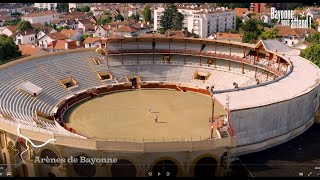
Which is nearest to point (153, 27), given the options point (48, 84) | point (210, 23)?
point (210, 23)

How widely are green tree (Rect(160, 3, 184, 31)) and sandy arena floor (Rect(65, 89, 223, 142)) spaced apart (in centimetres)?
7279

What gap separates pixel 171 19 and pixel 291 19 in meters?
37.4

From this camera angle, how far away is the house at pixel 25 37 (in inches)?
4072

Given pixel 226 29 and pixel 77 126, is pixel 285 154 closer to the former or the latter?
pixel 77 126

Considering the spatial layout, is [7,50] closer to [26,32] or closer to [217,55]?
[26,32]

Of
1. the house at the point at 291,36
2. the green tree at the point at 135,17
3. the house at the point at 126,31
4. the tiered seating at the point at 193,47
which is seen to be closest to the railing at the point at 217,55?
the tiered seating at the point at 193,47

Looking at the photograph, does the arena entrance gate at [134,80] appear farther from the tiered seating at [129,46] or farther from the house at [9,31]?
the house at [9,31]

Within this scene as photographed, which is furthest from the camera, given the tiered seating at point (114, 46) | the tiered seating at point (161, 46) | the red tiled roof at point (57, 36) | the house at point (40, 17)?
the house at point (40, 17)

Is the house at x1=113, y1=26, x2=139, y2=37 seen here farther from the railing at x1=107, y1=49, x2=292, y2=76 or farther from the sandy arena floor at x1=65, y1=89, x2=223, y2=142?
the sandy arena floor at x1=65, y1=89, x2=223, y2=142

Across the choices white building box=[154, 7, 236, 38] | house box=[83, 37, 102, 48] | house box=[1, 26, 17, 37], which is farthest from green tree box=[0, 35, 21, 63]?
white building box=[154, 7, 236, 38]

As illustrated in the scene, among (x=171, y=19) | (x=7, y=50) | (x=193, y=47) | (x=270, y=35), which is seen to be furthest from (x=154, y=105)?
(x=171, y=19)

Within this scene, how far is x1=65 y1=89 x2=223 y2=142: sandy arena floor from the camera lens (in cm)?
3716

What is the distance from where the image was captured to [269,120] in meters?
32.9

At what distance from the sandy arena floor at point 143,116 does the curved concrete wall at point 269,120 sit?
4805 millimetres
